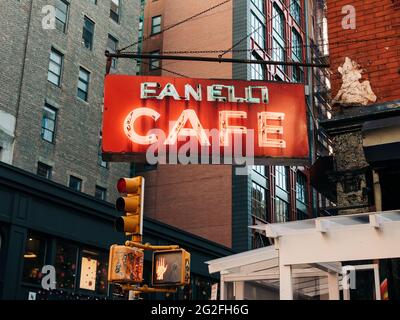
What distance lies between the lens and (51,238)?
71.1ft

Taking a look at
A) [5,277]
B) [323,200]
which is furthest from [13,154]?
[323,200]

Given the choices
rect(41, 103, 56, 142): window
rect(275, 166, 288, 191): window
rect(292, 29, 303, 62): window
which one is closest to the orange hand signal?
rect(41, 103, 56, 142): window

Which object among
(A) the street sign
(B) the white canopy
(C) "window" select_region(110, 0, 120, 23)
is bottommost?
(B) the white canopy

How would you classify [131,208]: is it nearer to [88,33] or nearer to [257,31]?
[88,33]

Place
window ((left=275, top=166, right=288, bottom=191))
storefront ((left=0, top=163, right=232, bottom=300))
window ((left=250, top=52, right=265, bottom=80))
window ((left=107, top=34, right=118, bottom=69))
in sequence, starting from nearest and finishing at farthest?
storefront ((left=0, top=163, right=232, bottom=300))
window ((left=107, top=34, right=118, bottom=69))
window ((left=250, top=52, right=265, bottom=80))
window ((left=275, top=166, right=288, bottom=191))

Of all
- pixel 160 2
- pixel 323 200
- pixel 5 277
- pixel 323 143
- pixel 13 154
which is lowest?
pixel 5 277

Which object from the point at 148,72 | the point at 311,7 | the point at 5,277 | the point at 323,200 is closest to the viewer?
the point at 5,277

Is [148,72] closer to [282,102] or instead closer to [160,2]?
[160,2]

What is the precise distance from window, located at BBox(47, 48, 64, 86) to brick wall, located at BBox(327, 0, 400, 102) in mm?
19617

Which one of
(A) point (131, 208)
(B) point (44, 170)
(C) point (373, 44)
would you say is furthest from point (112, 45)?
(A) point (131, 208)

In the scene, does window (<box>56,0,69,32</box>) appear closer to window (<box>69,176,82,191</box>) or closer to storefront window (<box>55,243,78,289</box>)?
window (<box>69,176,82,191</box>)

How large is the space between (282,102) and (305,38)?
132ft

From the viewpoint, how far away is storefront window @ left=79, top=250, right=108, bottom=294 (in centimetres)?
2292

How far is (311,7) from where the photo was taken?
54.1 m
